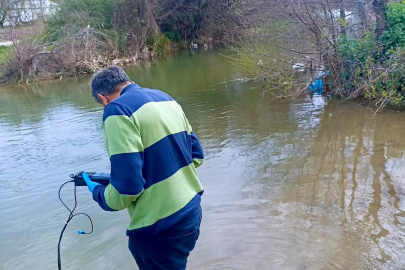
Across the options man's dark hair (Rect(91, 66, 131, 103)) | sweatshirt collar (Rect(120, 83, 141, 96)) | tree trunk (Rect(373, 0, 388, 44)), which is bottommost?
sweatshirt collar (Rect(120, 83, 141, 96))

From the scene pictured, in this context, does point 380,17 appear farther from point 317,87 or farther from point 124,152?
point 124,152

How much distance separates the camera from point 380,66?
27.1ft

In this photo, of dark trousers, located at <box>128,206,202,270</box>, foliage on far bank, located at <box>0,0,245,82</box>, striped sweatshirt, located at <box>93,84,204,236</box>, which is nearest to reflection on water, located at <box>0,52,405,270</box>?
dark trousers, located at <box>128,206,202,270</box>

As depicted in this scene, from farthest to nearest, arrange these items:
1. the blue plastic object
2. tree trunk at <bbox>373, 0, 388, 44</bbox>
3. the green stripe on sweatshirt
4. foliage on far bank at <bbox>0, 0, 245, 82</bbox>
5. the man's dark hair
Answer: foliage on far bank at <bbox>0, 0, 245, 82</bbox>, the blue plastic object, tree trunk at <bbox>373, 0, 388, 44</bbox>, the man's dark hair, the green stripe on sweatshirt

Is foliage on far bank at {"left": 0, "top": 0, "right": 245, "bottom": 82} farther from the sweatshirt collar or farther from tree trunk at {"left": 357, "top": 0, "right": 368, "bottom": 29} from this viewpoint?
the sweatshirt collar

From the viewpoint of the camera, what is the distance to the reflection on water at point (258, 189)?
3967 mm

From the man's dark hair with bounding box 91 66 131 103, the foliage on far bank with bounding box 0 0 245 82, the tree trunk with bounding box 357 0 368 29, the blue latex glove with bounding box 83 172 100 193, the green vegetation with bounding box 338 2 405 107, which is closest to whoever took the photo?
the man's dark hair with bounding box 91 66 131 103

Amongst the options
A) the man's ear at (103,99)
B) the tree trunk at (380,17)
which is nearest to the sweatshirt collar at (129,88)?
the man's ear at (103,99)

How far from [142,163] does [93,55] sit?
756 inches

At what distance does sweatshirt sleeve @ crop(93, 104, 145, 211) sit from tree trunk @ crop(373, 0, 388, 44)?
790cm

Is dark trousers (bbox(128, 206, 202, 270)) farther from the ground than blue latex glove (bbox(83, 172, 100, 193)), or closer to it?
closer to it

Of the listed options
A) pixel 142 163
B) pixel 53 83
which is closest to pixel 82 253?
pixel 142 163

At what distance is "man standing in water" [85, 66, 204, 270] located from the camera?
204cm

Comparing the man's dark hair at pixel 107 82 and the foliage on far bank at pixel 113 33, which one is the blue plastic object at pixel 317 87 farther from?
the foliage on far bank at pixel 113 33
